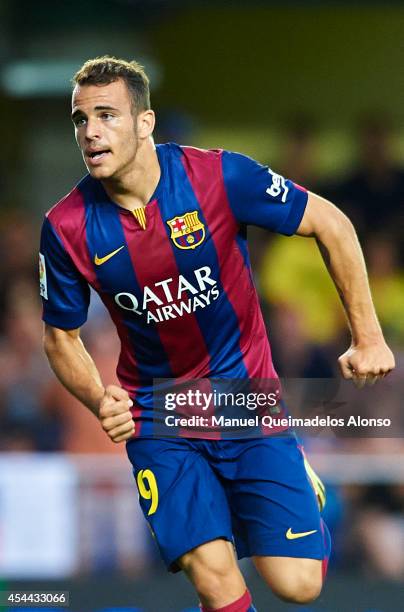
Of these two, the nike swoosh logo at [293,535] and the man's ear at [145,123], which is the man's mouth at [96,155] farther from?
the nike swoosh logo at [293,535]

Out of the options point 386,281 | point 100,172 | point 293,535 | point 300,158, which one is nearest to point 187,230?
point 100,172

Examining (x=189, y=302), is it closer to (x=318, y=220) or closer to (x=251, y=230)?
(x=318, y=220)

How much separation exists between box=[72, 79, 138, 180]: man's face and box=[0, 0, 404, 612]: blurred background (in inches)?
115

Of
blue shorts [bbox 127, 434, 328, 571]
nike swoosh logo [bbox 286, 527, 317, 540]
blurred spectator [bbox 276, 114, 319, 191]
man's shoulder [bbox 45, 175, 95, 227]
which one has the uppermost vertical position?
man's shoulder [bbox 45, 175, 95, 227]

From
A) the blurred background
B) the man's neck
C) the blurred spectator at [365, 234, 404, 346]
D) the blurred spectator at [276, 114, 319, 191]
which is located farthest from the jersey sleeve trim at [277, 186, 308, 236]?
the blurred spectator at [276, 114, 319, 191]

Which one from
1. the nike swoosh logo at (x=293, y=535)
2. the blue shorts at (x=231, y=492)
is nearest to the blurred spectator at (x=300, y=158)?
the blue shorts at (x=231, y=492)

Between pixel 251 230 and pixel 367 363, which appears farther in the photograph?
pixel 251 230

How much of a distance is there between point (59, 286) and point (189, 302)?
0.49 metres

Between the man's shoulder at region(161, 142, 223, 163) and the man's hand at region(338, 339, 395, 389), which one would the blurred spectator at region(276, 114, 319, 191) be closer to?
the man's shoulder at region(161, 142, 223, 163)

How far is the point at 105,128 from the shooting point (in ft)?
15.7

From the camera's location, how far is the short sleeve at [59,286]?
491 centimetres

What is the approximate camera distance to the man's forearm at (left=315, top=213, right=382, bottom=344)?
4.93m

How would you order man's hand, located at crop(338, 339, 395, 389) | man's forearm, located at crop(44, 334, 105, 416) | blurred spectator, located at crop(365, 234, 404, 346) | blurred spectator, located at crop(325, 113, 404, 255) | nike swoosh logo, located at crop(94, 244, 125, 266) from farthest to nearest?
blurred spectator, located at crop(325, 113, 404, 255)
blurred spectator, located at crop(365, 234, 404, 346)
man's forearm, located at crop(44, 334, 105, 416)
nike swoosh logo, located at crop(94, 244, 125, 266)
man's hand, located at crop(338, 339, 395, 389)

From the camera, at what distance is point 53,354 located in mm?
5090
